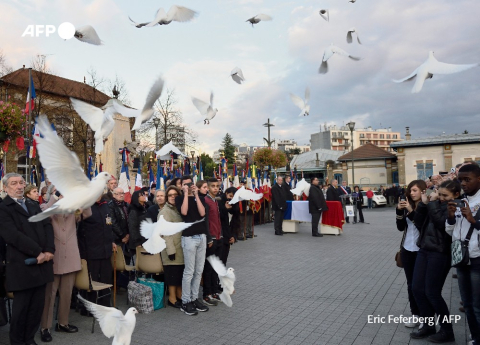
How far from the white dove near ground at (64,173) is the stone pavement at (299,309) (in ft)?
7.45

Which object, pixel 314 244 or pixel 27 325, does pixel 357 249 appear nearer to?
pixel 314 244

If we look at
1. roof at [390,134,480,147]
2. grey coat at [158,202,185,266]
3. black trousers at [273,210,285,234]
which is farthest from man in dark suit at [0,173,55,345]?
roof at [390,134,480,147]

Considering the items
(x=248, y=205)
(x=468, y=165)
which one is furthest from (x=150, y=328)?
(x=248, y=205)

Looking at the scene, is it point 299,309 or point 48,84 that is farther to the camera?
point 48,84

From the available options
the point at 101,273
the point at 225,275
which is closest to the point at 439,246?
the point at 225,275

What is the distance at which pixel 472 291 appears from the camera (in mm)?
3764

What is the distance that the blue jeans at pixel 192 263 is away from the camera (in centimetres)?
555

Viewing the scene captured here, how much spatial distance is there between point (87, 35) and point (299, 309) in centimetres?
499

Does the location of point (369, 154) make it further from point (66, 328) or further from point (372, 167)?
point (66, 328)

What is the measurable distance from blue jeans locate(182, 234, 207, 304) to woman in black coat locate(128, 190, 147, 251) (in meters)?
1.15

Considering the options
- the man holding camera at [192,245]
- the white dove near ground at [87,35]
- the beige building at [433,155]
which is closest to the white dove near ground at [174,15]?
the white dove near ground at [87,35]

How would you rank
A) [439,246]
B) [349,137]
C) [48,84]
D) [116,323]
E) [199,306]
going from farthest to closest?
[349,137] < [48,84] < [199,306] < [439,246] < [116,323]

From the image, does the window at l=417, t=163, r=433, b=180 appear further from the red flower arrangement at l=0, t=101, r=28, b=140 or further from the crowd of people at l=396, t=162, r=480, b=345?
the crowd of people at l=396, t=162, r=480, b=345

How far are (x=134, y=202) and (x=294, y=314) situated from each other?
130 inches
